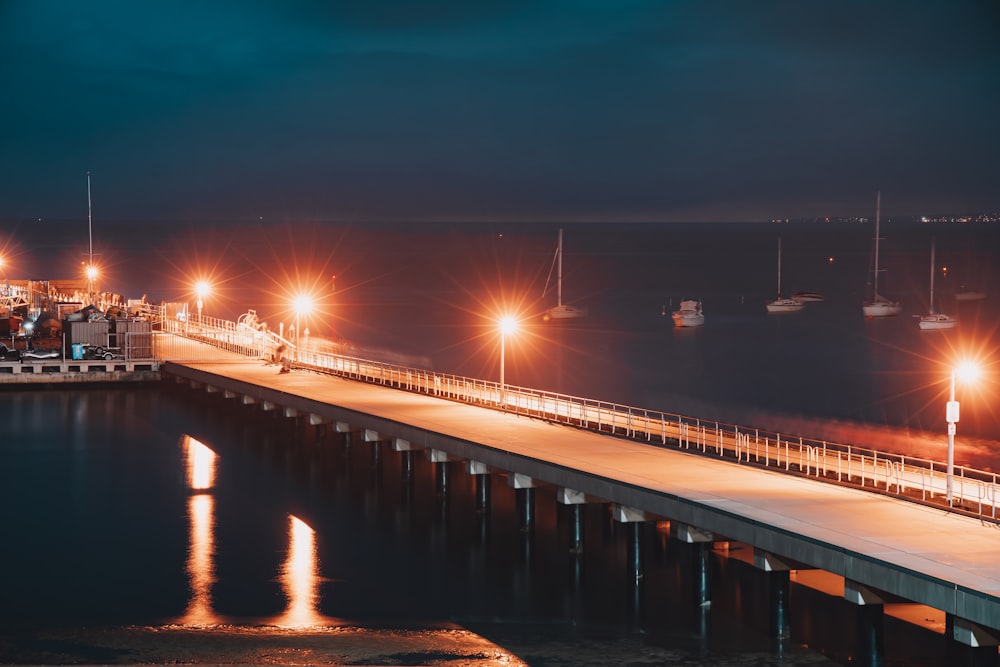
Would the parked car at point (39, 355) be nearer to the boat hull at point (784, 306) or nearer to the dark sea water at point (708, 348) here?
the dark sea water at point (708, 348)

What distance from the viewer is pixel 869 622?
864 inches

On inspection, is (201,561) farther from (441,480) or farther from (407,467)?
(407,467)

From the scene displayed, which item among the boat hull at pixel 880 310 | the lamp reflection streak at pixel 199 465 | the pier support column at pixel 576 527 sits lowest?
the lamp reflection streak at pixel 199 465

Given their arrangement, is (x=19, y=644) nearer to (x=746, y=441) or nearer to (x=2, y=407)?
(x=746, y=441)

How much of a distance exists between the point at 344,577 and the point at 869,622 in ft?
43.3

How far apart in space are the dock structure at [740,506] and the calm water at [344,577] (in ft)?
3.79

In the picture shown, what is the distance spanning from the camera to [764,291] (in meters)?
182

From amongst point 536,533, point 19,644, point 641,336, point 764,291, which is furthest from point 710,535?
point 764,291

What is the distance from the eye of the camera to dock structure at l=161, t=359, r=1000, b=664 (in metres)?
20.1

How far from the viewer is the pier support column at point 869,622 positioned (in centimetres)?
2161

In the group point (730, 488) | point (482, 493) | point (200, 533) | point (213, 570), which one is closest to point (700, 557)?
point (730, 488)

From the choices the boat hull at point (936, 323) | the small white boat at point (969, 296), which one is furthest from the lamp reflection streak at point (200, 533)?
the small white boat at point (969, 296)

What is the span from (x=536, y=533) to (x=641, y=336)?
81.1 meters

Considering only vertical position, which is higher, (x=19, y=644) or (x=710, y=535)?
(x=710, y=535)
